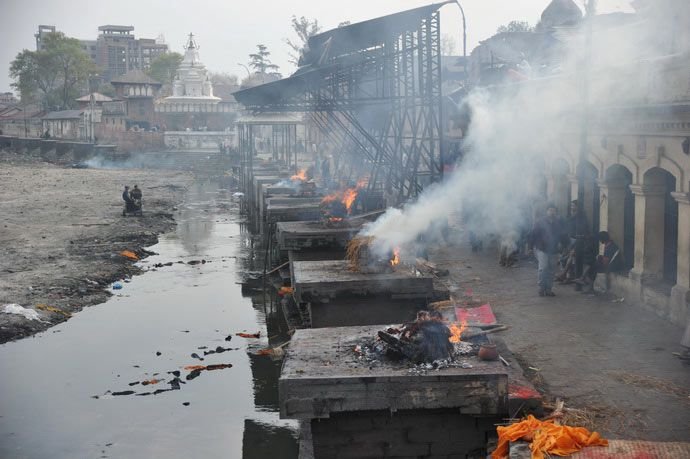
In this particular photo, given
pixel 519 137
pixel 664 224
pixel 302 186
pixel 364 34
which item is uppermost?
pixel 364 34

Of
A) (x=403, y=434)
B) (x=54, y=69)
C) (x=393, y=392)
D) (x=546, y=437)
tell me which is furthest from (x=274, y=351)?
(x=54, y=69)

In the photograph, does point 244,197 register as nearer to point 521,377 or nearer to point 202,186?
point 202,186

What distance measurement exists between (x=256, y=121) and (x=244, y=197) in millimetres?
9112

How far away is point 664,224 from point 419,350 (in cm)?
730

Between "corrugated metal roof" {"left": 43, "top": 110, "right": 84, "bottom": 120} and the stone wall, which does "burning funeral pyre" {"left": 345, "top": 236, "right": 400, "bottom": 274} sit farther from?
"corrugated metal roof" {"left": 43, "top": 110, "right": 84, "bottom": 120}

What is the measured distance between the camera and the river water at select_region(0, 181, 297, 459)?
10.8 meters

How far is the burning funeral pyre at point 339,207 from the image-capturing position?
1853cm

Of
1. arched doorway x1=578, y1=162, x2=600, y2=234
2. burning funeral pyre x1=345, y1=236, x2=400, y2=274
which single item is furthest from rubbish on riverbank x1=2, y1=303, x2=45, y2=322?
arched doorway x1=578, y1=162, x2=600, y2=234

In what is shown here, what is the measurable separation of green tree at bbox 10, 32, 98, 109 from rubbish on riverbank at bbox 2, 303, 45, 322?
9793 centimetres

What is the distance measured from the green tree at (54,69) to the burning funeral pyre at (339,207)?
9545 cm

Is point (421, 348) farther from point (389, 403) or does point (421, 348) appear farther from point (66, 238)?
point (66, 238)

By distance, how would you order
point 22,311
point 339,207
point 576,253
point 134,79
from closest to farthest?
point 576,253 → point 22,311 → point 339,207 → point 134,79

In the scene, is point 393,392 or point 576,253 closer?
point 393,392

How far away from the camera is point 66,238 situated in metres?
28.7
